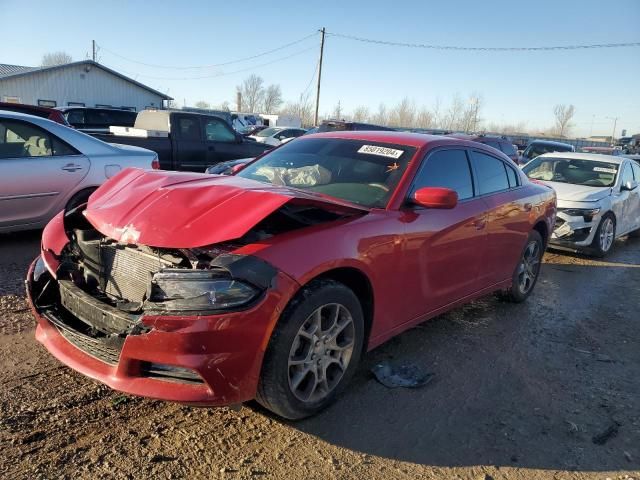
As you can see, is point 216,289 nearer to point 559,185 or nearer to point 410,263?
point 410,263

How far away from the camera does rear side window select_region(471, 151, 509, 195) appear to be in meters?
4.45

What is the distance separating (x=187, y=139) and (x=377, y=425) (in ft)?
30.0

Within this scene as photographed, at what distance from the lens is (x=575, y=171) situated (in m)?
8.85

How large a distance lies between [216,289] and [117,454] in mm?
971

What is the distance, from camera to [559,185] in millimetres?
8367

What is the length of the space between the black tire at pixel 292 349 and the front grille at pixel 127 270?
2.33ft

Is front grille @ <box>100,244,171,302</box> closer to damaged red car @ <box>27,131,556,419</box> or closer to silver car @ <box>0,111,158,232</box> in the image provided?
damaged red car @ <box>27,131,556,419</box>

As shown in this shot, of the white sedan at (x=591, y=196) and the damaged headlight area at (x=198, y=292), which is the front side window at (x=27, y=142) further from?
the white sedan at (x=591, y=196)

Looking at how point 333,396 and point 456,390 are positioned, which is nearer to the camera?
point 333,396

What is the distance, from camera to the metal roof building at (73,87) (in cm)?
3088

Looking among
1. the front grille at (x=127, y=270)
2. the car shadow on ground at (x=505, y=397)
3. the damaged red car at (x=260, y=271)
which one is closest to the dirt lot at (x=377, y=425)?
the car shadow on ground at (x=505, y=397)

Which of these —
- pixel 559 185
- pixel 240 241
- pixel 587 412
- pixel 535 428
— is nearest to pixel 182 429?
pixel 240 241

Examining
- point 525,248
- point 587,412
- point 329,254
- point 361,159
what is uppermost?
point 361,159

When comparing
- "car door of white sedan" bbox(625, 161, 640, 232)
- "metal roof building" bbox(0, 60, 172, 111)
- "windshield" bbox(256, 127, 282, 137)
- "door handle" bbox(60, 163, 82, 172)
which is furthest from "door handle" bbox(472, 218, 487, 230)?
"metal roof building" bbox(0, 60, 172, 111)
